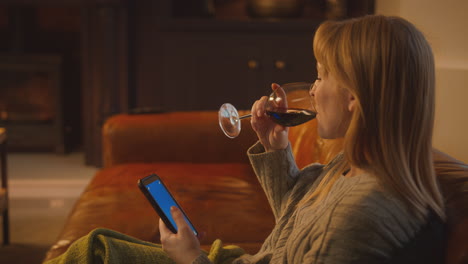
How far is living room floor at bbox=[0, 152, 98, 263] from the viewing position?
2619 millimetres

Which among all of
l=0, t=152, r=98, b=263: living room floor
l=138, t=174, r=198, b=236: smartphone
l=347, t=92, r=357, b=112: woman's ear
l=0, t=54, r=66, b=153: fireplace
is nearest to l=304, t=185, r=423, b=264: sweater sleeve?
l=347, t=92, r=357, b=112: woman's ear

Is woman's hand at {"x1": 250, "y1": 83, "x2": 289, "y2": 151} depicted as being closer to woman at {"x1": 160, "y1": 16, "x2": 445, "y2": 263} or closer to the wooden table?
woman at {"x1": 160, "y1": 16, "x2": 445, "y2": 263}

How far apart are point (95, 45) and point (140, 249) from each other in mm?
2850

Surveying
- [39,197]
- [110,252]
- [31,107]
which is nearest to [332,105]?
[110,252]

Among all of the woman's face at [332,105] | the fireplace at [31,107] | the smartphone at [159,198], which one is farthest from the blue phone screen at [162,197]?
the fireplace at [31,107]

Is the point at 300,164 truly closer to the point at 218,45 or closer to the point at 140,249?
the point at 140,249

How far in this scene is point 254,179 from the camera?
225 centimetres

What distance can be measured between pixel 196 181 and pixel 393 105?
1.30 meters

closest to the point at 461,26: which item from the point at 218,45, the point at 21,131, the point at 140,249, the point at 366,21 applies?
the point at 366,21

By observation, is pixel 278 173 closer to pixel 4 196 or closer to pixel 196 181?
pixel 196 181

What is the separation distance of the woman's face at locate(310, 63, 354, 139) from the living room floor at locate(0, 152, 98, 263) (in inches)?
67.6

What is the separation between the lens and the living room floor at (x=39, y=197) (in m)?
2.62

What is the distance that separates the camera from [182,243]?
→ 1104mm

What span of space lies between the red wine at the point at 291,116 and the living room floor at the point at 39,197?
59.4 inches
